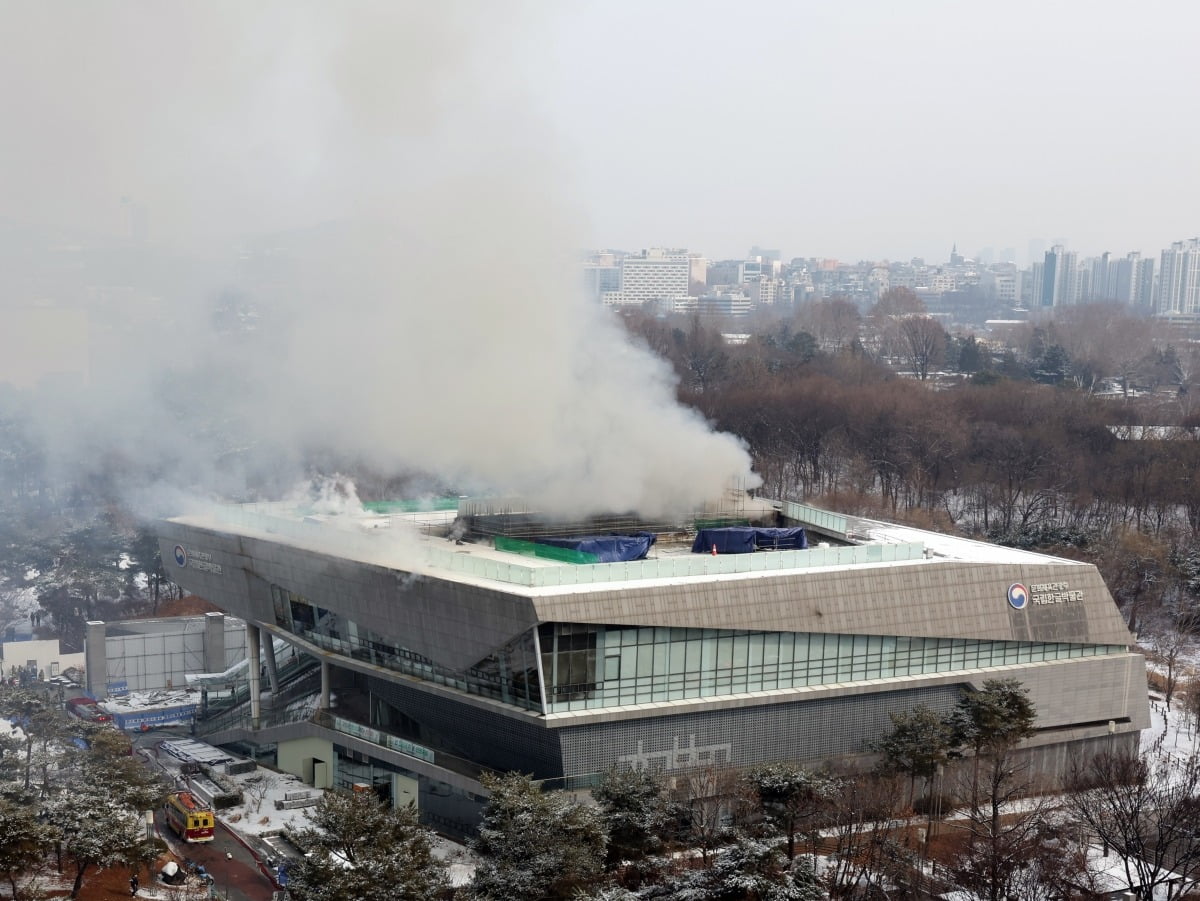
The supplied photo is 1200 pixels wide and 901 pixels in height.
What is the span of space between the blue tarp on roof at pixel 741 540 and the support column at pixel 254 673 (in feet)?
37.5

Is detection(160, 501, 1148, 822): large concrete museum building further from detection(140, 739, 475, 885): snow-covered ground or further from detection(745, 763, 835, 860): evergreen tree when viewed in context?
detection(745, 763, 835, 860): evergreen tree

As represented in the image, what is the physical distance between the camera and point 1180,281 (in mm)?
183750

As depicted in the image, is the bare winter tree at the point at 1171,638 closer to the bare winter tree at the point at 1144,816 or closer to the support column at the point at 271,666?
the bare winter tree at the point at 1144,816

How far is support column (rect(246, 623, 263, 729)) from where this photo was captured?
35688 millimetres

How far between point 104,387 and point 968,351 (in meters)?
66.8

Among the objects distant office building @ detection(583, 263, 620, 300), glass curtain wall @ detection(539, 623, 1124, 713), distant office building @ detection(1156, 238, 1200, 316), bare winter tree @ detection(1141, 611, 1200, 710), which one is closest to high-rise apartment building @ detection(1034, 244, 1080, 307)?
distant office building @ detection(1156, 238, 1200, 316)

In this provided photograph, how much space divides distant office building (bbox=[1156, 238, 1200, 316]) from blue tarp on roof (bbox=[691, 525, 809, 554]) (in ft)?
530

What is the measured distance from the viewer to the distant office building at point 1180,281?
7151 inches

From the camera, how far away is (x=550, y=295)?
35250 millimetres

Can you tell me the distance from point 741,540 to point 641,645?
5563 mm

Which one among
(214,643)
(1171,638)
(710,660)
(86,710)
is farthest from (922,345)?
(710,660)

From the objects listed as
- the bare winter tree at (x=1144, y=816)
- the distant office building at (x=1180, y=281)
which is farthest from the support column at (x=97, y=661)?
the distant office building at (x=1180, y=281)

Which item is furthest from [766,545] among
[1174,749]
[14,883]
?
[14,883]

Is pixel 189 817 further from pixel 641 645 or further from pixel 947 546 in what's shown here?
pixel 947 546
